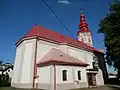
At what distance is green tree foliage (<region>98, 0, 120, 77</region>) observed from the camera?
20606mm

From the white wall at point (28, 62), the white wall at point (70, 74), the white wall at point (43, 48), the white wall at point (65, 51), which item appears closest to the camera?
the white wall at point (70, 74)

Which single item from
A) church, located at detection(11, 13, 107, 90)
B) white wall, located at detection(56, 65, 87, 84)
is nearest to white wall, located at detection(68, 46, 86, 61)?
church, located at detection(11, 13, 107, 90)

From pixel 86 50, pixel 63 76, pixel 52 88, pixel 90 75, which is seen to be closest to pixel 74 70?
pixel 63 76

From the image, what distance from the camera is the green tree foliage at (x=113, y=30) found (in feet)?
67.6

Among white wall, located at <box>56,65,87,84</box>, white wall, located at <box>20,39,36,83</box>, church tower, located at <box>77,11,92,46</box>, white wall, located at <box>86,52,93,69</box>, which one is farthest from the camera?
church tower, located at <box>77,11,92,46</box>

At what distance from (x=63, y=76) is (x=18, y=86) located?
7233mm

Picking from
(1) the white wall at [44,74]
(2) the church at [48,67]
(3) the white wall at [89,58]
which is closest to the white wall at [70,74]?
(2) the church at [48,67]

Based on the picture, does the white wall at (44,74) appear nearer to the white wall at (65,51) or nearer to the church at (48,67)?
the church at (48,67)

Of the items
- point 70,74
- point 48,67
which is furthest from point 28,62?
point 70,74

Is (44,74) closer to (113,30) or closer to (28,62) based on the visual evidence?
(28,62)

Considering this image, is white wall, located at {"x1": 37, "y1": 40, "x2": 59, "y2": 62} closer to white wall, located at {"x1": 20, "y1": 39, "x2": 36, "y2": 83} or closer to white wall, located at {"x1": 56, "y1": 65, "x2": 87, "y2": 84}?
white wall, located at {"x1": 20, "y1": 39, "x2": 36, "y2": 83}

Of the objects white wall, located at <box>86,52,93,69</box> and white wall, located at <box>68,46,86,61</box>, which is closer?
white wall, located at <box>68,46,86,61</box>

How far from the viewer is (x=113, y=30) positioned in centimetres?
2200

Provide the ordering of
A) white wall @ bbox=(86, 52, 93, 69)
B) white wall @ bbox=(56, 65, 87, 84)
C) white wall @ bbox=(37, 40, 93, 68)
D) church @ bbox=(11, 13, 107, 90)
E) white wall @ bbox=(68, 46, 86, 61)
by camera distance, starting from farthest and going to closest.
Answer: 1. white wall @ bbox=(86, 52, 93, 69)
2. white wall @ bbox=(68, 46, 86, 61)
3. white wall @ bbox=(37, 40, 93, 68)
4. church @ bbox=(11, 13, 107, 90)
5. white wall @ bbox=(56, 65, 87, 84)
